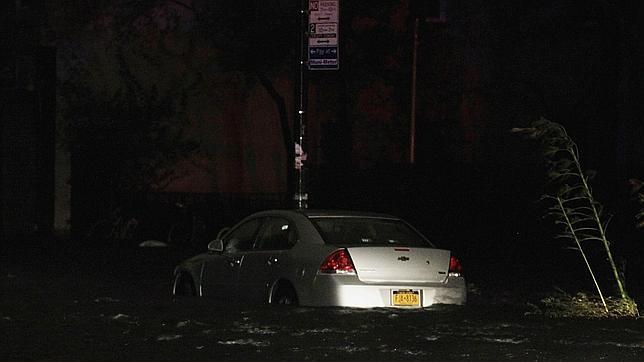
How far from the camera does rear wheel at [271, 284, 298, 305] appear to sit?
614 inches

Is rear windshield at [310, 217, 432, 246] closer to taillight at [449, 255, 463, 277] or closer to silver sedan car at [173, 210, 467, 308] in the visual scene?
silver sedan car at [173, 210, 467, 308]

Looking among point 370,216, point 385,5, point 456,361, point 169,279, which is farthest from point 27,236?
point 456,361

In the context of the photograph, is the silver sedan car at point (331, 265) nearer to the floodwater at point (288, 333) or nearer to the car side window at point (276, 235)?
the car side window at point (276, 235)

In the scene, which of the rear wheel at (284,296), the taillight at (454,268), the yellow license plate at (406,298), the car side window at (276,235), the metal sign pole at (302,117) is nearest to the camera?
the yellow license plate at (406,298)

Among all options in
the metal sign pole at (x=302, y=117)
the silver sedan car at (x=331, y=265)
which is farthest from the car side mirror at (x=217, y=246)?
the metal sign pole at (x=302, y=117)

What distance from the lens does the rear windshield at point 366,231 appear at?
15914mm

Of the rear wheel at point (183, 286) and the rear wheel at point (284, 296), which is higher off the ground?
the rear wheel at point (284, 296)

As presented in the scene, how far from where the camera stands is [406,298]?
15.4 m

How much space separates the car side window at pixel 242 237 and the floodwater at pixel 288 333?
41.0 inches

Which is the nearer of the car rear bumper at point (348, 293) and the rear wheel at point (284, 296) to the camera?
the car rear bumper at point (348, 293)

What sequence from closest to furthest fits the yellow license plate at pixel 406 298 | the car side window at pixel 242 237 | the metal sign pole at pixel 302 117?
the yellow license plate at pixel 406 298, the car side window at pixel 242 237, the metal sign pole at pixel 302 117

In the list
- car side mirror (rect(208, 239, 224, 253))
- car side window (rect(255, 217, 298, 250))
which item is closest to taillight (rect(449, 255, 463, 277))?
car side window (rect(255, 217, 298, 250))

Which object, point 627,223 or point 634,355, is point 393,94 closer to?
point 627,223

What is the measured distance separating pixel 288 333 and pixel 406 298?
2.66 meters
